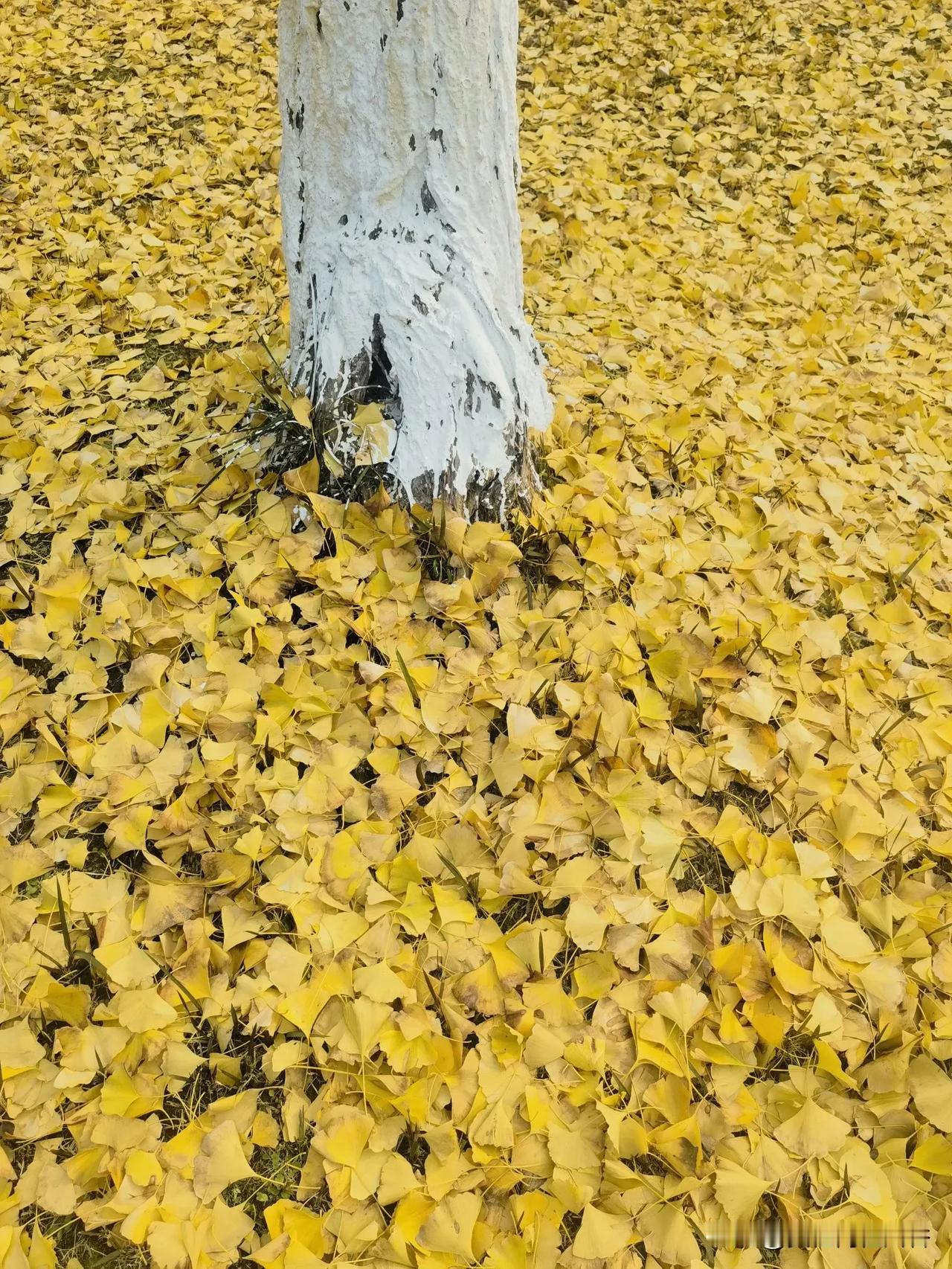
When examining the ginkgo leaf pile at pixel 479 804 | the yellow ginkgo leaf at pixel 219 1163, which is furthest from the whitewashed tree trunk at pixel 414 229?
the yellow ginkgo leaf at pixel 219 1163

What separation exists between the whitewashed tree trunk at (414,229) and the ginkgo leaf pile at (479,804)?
0.18m

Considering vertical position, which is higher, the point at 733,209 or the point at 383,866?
the point at 733,209

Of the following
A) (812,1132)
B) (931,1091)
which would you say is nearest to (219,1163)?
(812,1132)

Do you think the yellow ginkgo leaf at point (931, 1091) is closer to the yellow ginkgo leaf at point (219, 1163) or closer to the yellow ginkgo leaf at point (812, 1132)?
the yellow ginkgo leaf at point (812, 1132)

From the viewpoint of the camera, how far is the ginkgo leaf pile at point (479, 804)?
104cm

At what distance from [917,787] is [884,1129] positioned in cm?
55

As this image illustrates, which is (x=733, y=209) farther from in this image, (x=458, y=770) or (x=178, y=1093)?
(x=178, y=1093)

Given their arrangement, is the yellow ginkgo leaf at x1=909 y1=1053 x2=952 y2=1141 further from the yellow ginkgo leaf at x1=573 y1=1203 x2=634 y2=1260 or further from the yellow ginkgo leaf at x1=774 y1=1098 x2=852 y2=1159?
the yellow ginkgo leaf at x1=573 y1=1203 x2=634 y2=1260

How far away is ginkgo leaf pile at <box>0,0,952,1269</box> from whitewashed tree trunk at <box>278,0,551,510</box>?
184mm

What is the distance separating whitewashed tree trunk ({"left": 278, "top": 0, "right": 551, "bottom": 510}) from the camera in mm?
1452

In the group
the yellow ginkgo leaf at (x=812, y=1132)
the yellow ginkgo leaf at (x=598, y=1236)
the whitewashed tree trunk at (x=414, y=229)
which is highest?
the whitewashed tree trunk at (x=414, y=229)

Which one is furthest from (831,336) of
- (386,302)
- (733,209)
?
(386,302)

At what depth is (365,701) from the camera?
1.49m

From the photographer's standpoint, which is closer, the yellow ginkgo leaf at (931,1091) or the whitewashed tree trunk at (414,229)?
the yellow ginkgo leaf at (931,1091)
